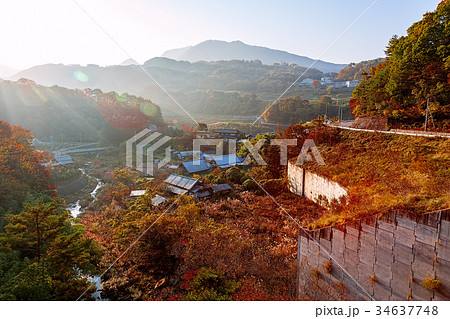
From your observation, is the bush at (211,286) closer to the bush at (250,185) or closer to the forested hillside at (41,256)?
the forested hillside at (41,256)

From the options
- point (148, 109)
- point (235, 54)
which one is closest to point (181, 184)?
point (148, 109)

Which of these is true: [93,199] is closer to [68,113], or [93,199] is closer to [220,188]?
[220,188]

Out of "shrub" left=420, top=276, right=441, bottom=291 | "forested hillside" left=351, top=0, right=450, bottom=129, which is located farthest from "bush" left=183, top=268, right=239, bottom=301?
"forested hillside" left=351, top=0, right=450, bottom=129

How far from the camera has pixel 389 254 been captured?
4.88 meters

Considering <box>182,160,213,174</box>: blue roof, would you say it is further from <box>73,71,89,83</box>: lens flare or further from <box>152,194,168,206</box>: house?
<box>73,71,89,83</box>: lens flare

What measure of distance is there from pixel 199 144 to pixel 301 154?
787 inches

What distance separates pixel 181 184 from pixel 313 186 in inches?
379

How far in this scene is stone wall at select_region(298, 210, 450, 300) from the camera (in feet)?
14.2

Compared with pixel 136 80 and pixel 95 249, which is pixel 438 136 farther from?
pixel 136 80

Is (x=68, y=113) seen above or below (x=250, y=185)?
above

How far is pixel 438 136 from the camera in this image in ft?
33.2

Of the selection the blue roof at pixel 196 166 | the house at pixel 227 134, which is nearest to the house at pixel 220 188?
the blue roof at pixel 196 166

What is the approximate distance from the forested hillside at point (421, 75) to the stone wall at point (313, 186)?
23.2ft
